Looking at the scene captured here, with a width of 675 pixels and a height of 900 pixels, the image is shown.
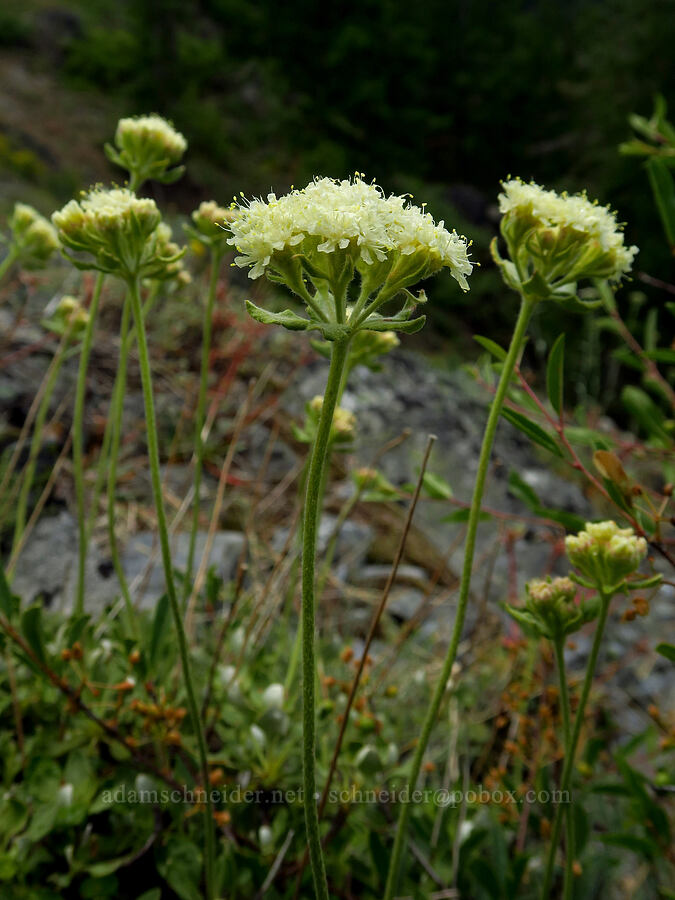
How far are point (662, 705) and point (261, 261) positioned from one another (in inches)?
86.0

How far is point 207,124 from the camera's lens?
8.88m

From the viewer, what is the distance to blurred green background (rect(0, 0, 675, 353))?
24.7 feet

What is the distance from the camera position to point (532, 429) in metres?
0.95

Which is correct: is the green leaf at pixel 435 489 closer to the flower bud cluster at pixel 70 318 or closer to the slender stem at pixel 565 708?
the slender stem at pixel 565 708

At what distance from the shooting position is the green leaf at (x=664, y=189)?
118cm

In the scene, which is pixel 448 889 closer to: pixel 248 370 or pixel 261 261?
pixel 261 261

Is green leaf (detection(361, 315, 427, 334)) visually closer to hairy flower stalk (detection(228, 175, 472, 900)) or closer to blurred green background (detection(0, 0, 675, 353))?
hairy flower stalk (detection(228, 175, 472, 900))

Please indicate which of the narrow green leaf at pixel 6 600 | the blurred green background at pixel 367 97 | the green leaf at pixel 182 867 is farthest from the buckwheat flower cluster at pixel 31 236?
the blurred green background at pixel 367 97

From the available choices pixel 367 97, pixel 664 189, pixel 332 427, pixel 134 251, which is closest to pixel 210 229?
pixel 134 251

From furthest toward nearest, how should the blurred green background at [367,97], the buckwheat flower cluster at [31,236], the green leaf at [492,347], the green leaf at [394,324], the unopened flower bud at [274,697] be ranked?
1. the blurred green background at [367,97]
2. the buckwheat flower cluster at [31,236]
3. the unopened flower bud at [274,697]
4. the green leaf at [492,347]
5. the green leaf at [394,324]

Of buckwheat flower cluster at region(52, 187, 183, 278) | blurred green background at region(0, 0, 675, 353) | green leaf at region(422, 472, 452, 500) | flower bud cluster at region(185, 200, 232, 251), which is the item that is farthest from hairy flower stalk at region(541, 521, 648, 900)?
blurred green background at region(0, 0, 675, 353)

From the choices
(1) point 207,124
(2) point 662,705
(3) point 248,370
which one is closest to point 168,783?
(2) point 662,705

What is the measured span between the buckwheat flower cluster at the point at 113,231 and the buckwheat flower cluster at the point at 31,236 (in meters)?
0.59

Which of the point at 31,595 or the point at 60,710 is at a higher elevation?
the point at 31,595
